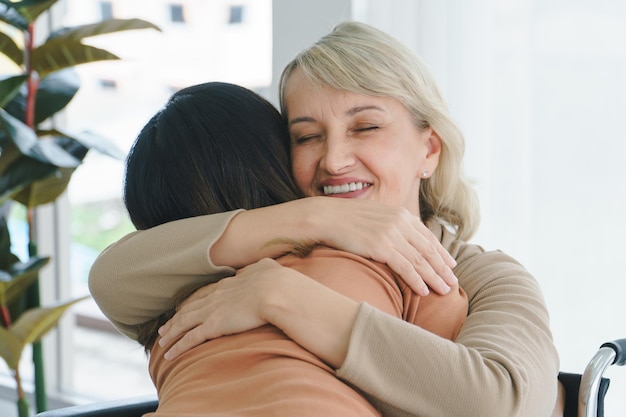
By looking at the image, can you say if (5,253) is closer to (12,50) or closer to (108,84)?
(12,50)

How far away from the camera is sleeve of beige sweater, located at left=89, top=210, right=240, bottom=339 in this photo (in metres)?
1.46

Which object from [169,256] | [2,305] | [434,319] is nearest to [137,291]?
[169,256]

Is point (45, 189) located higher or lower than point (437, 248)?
lower

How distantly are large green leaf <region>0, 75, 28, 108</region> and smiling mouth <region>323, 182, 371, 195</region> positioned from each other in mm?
1213

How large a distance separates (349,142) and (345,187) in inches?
3.5

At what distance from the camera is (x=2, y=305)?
275cm

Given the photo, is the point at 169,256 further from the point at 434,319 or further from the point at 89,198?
the point at 89,198

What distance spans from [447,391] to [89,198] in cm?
326

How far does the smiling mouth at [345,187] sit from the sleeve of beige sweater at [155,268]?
0.89 feet

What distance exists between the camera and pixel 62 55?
2.56 m

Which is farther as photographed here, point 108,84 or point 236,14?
point 108,84

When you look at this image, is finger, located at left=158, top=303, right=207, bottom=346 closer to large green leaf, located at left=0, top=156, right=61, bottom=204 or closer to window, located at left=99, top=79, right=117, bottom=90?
large green leaf, located at left=0, top=156, right=61, bottom=204

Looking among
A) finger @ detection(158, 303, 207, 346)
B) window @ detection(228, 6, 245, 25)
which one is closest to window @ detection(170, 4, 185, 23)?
window @ detection(228, 6, 245, 25)

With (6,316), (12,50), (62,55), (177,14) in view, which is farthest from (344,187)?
(177,14)
